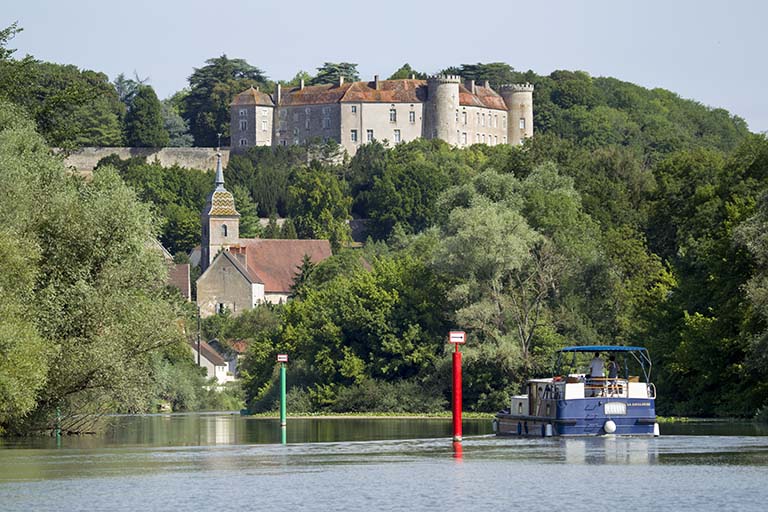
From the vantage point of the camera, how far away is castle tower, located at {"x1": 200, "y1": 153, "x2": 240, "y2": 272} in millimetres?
182250

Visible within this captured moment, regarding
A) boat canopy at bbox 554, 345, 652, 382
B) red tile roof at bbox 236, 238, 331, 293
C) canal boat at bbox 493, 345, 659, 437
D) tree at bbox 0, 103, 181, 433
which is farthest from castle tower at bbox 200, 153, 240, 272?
canal boat at bbox 493, 345, 659, 437

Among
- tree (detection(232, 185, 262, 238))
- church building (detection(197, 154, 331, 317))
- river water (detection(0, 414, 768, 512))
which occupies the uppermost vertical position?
tree (detection(232, 185, 262, 238))

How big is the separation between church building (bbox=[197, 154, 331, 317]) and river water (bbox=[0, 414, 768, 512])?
12170 centimetres

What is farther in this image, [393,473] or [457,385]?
[457,385]

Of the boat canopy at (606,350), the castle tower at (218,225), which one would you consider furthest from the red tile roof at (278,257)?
the boat canopy at (606,350)

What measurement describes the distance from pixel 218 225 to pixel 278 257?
736 centimetres

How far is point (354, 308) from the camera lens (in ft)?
273

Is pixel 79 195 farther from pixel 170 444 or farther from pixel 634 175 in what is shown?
pixel 634 175

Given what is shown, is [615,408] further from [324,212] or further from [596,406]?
[324,212]

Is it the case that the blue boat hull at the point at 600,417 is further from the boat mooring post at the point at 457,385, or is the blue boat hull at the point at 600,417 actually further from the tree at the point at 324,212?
the tree at the point at 324,212

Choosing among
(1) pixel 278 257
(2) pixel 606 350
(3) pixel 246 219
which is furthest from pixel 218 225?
(2) pixel 606 350

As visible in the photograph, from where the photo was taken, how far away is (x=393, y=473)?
3941 centimetres

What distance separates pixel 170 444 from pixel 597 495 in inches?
848

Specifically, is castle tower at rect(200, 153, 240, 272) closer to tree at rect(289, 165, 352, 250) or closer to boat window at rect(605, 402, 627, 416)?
tree at rect(289, 165, 352, 250)
